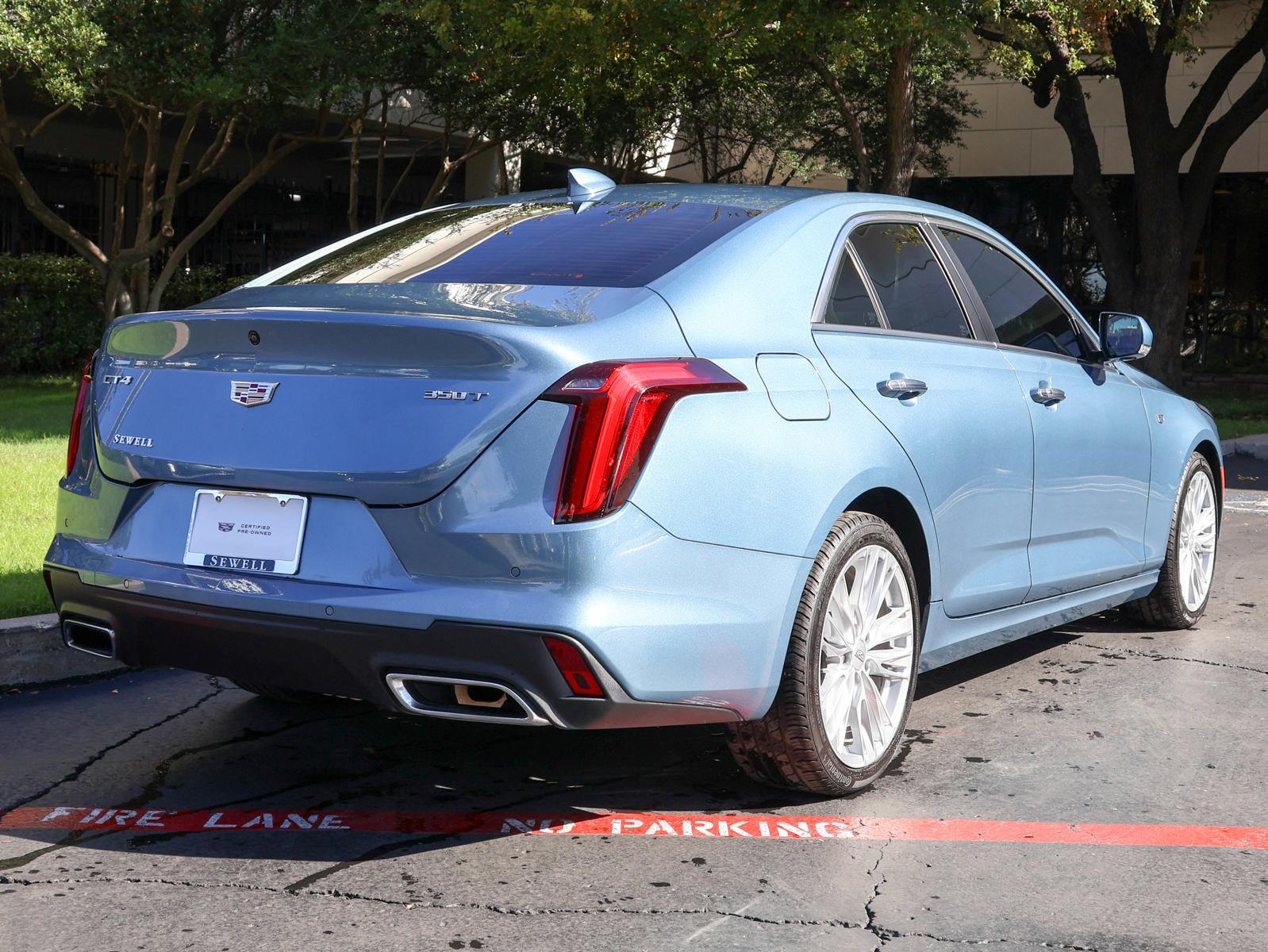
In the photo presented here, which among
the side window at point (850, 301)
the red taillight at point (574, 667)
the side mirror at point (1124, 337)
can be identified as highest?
the side window at point (850, 301)

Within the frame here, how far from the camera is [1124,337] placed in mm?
5824

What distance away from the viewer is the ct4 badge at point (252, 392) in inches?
149

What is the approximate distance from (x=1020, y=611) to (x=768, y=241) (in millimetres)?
1752

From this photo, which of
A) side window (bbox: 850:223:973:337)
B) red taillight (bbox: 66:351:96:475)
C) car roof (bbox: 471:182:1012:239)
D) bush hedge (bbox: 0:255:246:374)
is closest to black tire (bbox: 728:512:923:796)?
side window (bbox: 850:223:973:337)

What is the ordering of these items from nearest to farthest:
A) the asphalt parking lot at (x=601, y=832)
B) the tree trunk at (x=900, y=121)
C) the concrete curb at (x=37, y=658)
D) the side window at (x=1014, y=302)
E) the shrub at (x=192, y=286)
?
the asphalt parking lot at (x=601, y=832) → the side window at (x=1014, y=302) → the concrete curb at (x=37, y=658) → the tree trunk at (x=900, y=121) → the shrub at (x=192, y=286)

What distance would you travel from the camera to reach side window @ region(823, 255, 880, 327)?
4438mm

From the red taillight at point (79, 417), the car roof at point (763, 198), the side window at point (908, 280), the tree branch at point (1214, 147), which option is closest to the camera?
the red taillight at point (79, 417)

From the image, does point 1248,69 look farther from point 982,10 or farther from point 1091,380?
point 1091,380

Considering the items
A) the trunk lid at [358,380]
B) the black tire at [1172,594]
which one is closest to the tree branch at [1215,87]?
the black tire at [1172,594]

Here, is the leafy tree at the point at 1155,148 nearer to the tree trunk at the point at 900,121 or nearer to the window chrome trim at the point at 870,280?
the tree trunk at the point at 900,121

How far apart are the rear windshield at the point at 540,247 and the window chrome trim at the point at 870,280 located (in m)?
0.29

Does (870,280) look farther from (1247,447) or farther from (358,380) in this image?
(1247,447)

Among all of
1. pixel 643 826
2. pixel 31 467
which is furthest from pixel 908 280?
pixel 31 467

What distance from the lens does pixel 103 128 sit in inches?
1139
